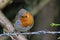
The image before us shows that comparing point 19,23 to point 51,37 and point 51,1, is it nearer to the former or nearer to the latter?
point 51,37

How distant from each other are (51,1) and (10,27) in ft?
2.37

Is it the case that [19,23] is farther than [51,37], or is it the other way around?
[51,37]

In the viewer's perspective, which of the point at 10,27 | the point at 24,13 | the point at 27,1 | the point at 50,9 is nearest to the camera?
the point at 24,13

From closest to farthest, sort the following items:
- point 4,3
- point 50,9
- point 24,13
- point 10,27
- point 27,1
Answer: point 24,13
point 10,27
point 50,9
point 4,3
point 27,1

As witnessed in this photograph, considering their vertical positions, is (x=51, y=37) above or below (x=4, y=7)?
below

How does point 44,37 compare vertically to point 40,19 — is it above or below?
below

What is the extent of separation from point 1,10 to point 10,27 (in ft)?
1.99

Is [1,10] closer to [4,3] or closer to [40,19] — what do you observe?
[4,3]

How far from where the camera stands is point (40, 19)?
3.13 meters

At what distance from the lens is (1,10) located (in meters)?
3.23

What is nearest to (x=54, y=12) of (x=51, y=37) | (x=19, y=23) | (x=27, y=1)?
(x=51, y=37)

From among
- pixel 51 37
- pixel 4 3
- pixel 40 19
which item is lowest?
pixel 51 37

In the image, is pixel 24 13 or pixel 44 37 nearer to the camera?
pixel 24 13

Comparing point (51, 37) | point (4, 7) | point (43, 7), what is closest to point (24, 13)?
point (51, 37)
